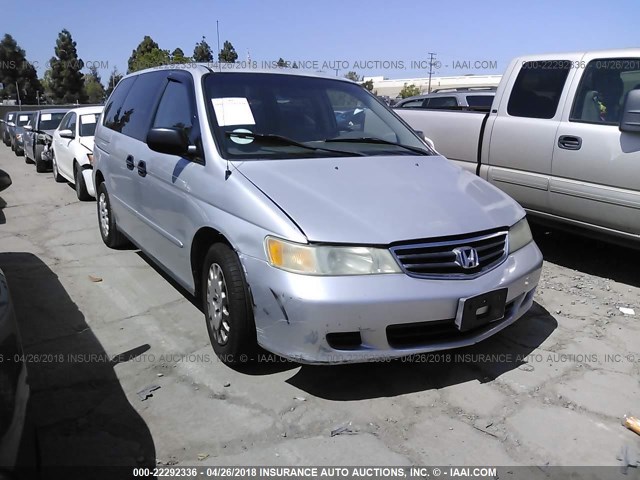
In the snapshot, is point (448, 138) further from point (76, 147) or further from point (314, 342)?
point (76, 147)

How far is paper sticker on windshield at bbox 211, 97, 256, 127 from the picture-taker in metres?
3.65

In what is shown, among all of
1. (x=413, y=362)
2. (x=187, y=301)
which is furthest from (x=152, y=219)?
(x=413, y=362)

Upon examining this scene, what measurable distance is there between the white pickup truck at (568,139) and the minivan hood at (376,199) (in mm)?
1640

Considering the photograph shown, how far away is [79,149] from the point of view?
8.69 m

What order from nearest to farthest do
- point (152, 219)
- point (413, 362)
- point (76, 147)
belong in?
point (413, 362), point (152, 219), point (76, 147)

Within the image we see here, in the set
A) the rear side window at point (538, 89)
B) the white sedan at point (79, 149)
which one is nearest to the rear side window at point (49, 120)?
the white sedan at point (79, 149)

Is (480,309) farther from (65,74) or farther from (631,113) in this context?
(65,74)

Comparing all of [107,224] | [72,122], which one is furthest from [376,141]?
[72,122]

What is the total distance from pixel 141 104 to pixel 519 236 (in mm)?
3392

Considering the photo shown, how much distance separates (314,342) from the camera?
2.81 meters

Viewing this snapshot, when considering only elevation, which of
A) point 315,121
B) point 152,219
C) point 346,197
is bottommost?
point 152,219

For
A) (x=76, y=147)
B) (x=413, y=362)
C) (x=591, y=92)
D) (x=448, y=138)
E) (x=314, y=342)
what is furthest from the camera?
(x=76, y=147)

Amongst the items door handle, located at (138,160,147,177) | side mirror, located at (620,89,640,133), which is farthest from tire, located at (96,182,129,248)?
side mirror, located at (620,89,640,133)

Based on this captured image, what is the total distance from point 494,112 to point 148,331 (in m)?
4.23
